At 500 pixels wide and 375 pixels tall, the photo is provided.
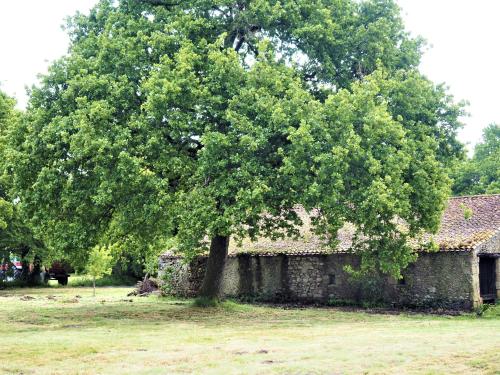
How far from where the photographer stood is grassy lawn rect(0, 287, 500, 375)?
11812mm

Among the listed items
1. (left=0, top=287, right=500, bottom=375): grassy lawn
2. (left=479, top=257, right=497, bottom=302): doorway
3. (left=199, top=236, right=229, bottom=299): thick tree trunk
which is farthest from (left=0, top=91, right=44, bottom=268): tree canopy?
(left=479, top=257, right=497, bottom=302): doorway

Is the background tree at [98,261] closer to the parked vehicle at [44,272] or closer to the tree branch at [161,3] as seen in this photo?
the parked vehicle at [44,272]

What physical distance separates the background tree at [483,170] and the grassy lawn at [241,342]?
99.4 ft

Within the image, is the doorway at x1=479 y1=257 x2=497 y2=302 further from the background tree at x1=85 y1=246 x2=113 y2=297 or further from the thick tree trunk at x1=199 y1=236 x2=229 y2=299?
the background tree at x1=85 y1=246 x2=113 y2=297

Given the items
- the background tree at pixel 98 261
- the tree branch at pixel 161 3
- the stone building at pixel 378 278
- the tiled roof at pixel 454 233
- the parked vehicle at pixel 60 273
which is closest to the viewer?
the tree branch at pixel 161 3

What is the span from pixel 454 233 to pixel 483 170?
29.0m

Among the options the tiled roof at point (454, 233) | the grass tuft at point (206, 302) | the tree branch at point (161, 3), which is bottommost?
the grass tuft at point (206, 302)

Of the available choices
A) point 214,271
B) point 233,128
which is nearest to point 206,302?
point 214,271

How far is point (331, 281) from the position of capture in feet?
100

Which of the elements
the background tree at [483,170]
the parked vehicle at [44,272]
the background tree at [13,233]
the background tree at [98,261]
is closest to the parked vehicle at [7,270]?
the parked vehicle at [44,272]

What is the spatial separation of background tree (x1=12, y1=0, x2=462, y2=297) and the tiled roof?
13.5ft

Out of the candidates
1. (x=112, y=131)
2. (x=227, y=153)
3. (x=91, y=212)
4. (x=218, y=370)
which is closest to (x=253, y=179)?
(x=227, y=153)

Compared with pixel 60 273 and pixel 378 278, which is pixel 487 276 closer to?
pixel 378 278

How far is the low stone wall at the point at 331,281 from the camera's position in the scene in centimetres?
2652
